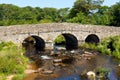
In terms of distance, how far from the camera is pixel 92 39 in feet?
192

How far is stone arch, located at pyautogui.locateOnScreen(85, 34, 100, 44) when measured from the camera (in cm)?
5622

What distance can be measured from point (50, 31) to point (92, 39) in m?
10.9

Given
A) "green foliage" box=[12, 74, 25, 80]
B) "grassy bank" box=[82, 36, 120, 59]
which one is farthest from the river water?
"grassy bank" box=[82, 36, 120, 59]

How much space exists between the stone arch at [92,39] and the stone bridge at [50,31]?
3.34 feet

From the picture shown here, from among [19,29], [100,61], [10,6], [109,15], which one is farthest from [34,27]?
[10,6]

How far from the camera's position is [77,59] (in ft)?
145

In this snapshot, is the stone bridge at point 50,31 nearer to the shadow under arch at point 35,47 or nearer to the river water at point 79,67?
the shadow under arch at point 35,47

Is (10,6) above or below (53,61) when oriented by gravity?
above

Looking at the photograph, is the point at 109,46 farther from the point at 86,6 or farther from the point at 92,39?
the point at 86,6

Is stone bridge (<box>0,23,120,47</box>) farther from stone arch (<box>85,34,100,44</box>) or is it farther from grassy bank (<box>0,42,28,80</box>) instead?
grassy bank (<box>0,42,28,80</box>)

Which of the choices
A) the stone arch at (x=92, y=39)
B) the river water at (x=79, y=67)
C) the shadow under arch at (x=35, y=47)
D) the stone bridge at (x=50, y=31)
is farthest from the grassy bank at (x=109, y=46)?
the shadow under arch at (x=35, y=47)

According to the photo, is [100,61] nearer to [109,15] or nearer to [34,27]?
[34,27]

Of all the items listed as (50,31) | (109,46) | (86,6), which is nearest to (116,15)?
(86,6)

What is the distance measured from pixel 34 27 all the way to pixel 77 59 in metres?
10.3
